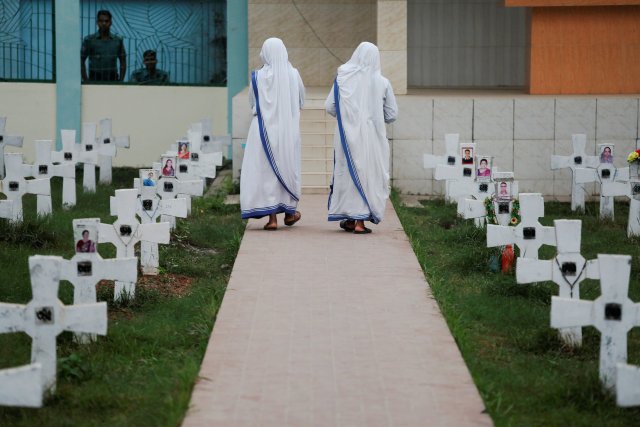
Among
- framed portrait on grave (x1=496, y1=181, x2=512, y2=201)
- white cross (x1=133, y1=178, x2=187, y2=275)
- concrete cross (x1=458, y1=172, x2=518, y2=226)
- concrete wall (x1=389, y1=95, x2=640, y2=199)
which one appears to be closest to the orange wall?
concrete wall (x1=389, y1=95, x2=640, y2=199)

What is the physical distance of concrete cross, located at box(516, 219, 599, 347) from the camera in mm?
7598

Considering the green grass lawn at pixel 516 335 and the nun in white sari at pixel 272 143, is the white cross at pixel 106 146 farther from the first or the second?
the green grass lawn at pixel 516 335

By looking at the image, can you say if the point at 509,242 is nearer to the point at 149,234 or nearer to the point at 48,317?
the point at 149,234

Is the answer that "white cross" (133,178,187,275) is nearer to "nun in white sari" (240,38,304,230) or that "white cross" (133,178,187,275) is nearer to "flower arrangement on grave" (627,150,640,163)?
"nun in white sari" (240,38,304,230)

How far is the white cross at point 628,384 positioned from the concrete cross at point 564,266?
5.08 feet

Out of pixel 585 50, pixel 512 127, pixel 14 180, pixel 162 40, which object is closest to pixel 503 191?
pixel 14 180

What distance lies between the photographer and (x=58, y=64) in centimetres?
1897

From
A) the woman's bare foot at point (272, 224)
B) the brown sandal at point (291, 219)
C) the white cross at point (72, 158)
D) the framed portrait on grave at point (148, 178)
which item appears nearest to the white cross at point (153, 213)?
the framed portrait on grave at point (148, 178)

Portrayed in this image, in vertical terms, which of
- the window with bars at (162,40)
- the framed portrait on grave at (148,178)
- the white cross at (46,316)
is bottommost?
the white cross at (46,316)

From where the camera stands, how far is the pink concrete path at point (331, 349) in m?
6.39

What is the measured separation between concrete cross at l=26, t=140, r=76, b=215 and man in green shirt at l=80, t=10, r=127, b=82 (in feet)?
18.2

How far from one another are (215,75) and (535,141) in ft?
18.4

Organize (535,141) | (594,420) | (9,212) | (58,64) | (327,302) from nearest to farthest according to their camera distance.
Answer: (594,420) < (327,302) < (9,212) < (535,141) < (58,64)

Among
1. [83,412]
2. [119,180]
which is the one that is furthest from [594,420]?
[119,180]
